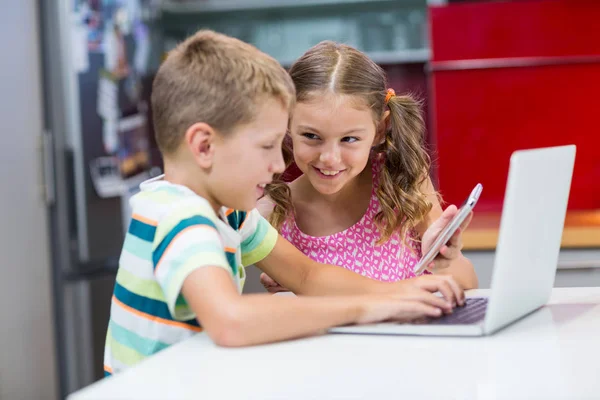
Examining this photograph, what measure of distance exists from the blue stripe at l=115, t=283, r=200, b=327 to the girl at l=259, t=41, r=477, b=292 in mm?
501

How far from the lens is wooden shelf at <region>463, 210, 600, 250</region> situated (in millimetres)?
2264

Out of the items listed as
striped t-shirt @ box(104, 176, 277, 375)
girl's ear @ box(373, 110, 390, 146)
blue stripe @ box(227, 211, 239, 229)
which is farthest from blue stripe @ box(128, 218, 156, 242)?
girl's ear @ box(373, 110, 390, 146)

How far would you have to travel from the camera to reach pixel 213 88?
1019 mm

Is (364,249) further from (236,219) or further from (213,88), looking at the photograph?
(213,88)

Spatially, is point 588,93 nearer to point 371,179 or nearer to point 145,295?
point 371,179

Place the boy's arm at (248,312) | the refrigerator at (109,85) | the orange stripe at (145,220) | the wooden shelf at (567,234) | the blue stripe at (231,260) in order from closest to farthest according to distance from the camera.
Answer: the boy's arm at (248,312), the orange stripe at (145,220), the blue stripe at (231,260), the wooden shelf at (567,234), the refrigerator at (109,85)

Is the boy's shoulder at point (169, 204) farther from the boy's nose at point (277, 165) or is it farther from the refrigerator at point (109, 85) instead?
the refrigerator at point (109, 85)

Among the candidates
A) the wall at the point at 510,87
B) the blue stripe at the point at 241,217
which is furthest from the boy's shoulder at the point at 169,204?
the wall at the point at 510,87

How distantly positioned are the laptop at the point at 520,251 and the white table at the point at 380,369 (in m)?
0.02

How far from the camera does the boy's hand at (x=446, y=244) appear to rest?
1200 millimetres

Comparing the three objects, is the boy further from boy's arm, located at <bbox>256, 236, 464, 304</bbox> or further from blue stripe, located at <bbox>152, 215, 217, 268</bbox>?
boy's arm, located at <bbox>256, 236, 464, 304</bbox>

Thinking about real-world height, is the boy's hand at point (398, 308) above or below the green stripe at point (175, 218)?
below

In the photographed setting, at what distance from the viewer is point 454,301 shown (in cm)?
108

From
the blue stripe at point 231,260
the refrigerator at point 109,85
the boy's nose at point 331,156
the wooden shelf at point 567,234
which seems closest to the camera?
the blue stripe at point 231,260
